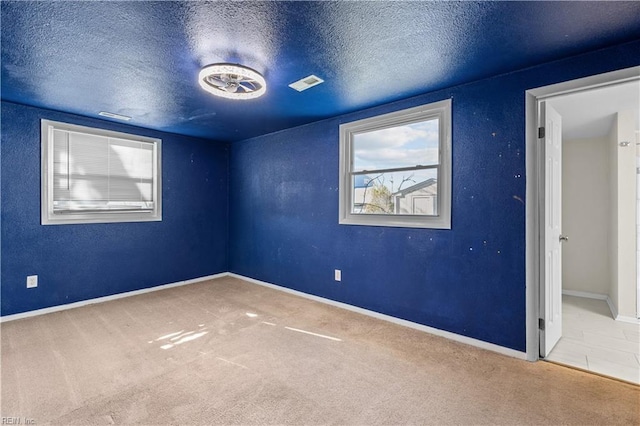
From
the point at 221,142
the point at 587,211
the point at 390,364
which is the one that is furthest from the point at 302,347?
the point at 587,211

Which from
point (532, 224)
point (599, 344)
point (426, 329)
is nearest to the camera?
point (532, 224)

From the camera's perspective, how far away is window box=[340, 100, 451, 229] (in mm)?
2832

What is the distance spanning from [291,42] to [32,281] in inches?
149

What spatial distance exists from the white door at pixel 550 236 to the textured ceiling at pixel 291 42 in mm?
627

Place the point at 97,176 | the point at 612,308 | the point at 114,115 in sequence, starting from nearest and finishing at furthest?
the point at 612,308
the point at 114,115
the point at 97,176

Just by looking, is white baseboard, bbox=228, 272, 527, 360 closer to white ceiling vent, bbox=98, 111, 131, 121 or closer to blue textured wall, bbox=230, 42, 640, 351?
blue textured wall, bbox=230, 42, 640, 351

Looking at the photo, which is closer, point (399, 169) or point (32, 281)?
point (399, 169)

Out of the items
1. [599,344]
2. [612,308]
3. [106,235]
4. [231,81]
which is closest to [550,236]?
[599,344]

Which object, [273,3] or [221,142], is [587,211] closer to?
[273,3]

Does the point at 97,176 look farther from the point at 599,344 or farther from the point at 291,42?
the point at 599,344

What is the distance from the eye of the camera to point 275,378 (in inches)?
82.3

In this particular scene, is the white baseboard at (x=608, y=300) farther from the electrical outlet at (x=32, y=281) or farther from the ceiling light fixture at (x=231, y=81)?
the electrical outlet at (x=32, y=281)

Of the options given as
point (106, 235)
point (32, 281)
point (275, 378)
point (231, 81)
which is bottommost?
point (275, 378)

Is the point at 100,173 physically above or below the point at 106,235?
above
